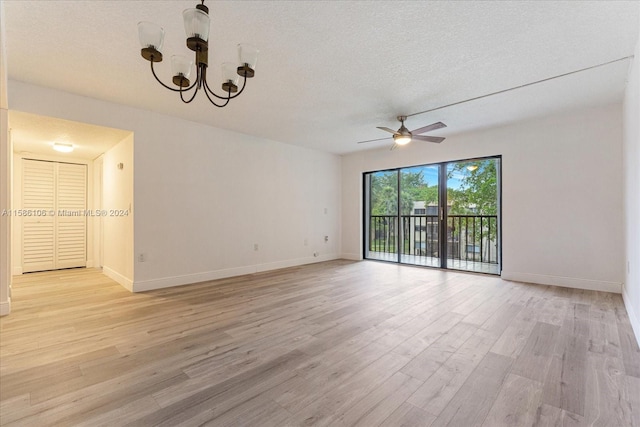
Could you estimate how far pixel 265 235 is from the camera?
555 cm

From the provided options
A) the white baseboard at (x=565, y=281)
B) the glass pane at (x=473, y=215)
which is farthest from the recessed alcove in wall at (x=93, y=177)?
the white baseboard at (x=565, y=281)

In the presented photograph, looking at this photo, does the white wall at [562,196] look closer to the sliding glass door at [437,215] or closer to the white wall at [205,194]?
the sliding glass door at [437,215]

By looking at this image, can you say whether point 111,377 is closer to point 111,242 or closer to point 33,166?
point 111,242

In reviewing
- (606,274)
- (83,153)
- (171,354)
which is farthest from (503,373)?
(83,153)

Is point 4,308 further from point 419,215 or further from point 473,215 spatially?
point 473,215

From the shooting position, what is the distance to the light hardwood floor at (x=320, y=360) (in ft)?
5.10

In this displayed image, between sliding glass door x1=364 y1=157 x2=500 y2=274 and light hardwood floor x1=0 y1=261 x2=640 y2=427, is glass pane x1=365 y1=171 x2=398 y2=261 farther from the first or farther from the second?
light hardwood floor x1=0 y1=261 x2=640 y2=427

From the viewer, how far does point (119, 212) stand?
14.9 ft

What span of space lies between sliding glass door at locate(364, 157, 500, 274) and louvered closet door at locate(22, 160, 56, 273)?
6.31 metres

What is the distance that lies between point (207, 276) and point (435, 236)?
4.59m

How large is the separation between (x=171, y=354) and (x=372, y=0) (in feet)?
9.51

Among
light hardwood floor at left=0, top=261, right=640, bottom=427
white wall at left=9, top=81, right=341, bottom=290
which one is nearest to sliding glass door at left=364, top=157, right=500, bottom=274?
white wall at left=9, top=81, right=341, bottom=290

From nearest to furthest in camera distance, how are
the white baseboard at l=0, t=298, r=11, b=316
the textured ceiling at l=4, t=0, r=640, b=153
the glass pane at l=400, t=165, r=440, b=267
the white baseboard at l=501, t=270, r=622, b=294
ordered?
the textured ceiling at l=4, t=0, r=640, b=153
the white baseboard at l=0, t=298, r=11, b=316
the white baseboard at l=501, t=270, r=622, b=294
the glass pane at l=400, t=165, r=440, b=267

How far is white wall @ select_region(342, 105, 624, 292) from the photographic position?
3.89 metres
